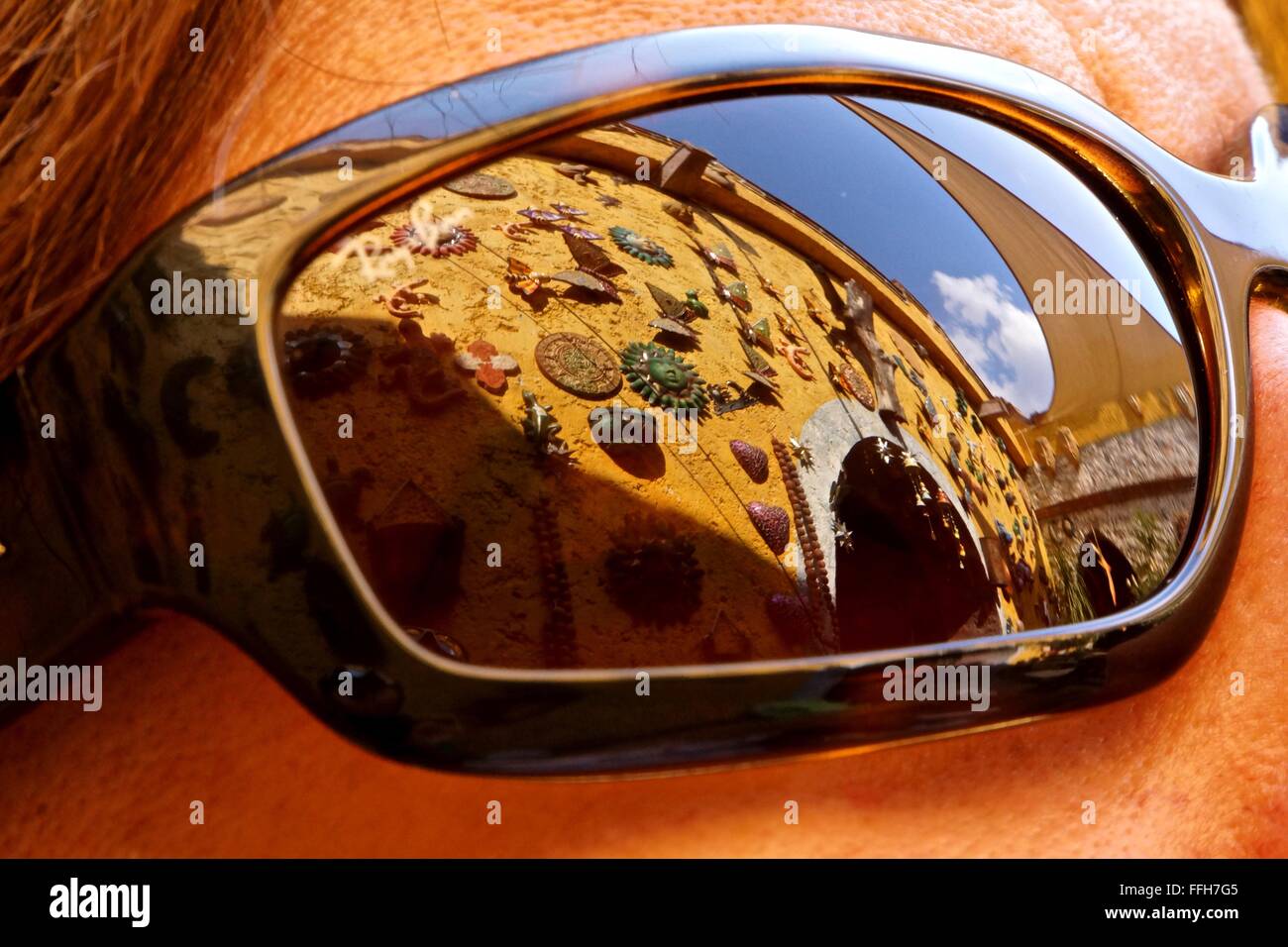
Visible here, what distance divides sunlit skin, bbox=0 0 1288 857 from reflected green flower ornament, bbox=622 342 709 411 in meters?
0.20

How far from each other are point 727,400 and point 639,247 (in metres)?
0.11

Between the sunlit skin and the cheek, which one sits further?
the cheek

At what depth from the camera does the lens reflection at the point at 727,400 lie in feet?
1.90

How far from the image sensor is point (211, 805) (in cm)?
59

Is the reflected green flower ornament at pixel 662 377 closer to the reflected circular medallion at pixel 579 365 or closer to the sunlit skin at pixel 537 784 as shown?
the reflected circular medallion at pixel 579 365

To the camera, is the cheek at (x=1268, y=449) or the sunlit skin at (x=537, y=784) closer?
the sunlit skin at (x=537, y=784)

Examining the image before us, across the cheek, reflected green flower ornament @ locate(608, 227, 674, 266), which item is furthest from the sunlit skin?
reflected green flower ornament @ locate(608, 227, 674, 266)

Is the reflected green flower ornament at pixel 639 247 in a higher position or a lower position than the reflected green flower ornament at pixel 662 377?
higher

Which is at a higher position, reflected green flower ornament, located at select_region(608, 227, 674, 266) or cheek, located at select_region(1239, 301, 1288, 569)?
reflected green flower ornament, located at select_region(608, 227, 674, 266)

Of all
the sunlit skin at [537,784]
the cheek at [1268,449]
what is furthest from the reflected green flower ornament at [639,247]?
the cheek at [1268,449]

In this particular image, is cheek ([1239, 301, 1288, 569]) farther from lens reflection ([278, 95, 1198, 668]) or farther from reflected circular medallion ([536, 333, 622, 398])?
reflected circular medallion ([536, 333, 622, 398])

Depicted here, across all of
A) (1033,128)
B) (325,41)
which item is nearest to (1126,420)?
(1033,128)

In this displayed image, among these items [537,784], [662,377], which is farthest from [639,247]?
[537,784]

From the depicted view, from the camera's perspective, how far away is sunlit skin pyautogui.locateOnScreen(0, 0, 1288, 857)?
58cm
